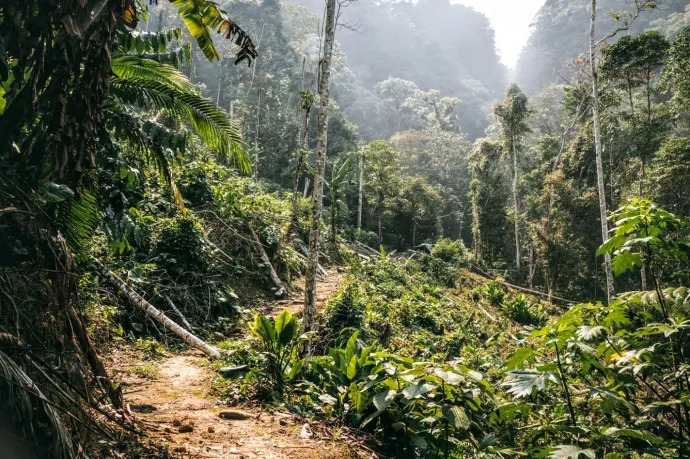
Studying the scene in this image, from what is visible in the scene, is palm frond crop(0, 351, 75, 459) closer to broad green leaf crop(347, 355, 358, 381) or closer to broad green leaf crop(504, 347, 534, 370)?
broad green leaf crop(504, 347, 534, 370)

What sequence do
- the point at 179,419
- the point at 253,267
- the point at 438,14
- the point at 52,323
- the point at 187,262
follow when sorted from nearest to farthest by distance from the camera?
the point at 52,323, the point at 179,419, the point at 187,262, the point at 253,267, the point at 438,14

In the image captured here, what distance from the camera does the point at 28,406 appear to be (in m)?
1.67

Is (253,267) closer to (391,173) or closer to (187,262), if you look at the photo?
(187,262)

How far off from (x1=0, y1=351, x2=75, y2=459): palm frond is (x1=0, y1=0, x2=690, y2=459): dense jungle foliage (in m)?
0.01

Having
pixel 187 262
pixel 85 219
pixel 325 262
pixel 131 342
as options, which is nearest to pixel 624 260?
pixel 85 219

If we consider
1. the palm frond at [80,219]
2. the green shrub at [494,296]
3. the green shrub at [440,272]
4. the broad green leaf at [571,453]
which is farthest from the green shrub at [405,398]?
the green shrub at [440,272]

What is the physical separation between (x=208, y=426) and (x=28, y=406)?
215cm

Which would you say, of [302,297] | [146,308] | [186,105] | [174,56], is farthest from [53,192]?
[302,297]

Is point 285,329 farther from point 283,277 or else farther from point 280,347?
point 283,277

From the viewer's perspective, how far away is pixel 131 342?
22.3ft

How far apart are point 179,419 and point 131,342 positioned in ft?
12.0

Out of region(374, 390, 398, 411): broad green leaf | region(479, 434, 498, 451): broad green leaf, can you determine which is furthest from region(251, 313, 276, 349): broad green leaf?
region(479, 434, 498, 451): broad green leaf

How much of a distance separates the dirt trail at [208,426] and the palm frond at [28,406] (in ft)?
3.76

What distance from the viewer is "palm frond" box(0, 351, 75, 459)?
1.63 meters
